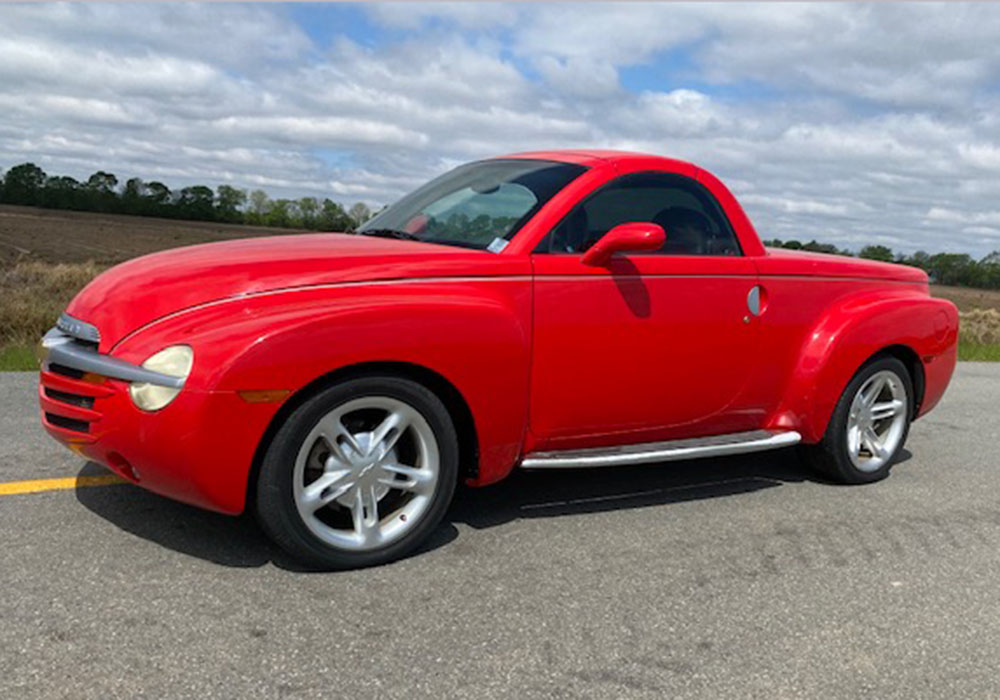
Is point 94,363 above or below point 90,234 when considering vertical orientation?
above

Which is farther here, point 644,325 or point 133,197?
point 133,197

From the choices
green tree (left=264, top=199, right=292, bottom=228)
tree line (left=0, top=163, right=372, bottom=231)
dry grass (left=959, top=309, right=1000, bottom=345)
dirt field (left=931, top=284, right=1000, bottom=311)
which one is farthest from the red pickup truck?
tree line (left=0, top=163, right=372, bottom=231)

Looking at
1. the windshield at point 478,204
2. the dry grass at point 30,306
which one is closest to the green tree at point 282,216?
the dry grass at point 30,306

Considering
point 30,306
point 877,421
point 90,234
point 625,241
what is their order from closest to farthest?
point 625,241 < point 877,421 < point 30,306 < point 90,234

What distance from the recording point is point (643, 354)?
13.3 feet

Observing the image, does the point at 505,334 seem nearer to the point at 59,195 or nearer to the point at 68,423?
the point at 68,423

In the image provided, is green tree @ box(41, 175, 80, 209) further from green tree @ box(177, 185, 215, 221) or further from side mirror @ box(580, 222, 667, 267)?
side mirror @ box(580, 222, 667, 267)

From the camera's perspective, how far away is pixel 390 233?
439 cm

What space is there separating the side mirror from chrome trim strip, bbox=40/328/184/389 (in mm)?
1771

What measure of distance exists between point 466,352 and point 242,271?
894 millimetres

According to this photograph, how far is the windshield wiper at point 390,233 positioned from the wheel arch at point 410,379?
92 cm

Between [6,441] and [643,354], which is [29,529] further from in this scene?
[643,354]

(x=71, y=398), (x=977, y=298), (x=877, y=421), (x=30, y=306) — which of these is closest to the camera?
(x=71, y=398)

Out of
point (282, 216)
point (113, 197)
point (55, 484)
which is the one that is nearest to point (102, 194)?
point (113, 197)
